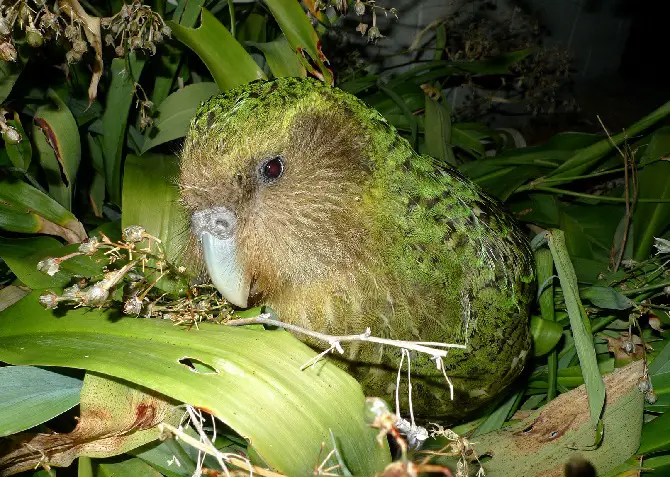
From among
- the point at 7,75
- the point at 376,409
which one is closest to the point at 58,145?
the point at 7,75

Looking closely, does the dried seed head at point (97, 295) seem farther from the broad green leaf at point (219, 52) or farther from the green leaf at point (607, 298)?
the green leaf at point (607, 298)

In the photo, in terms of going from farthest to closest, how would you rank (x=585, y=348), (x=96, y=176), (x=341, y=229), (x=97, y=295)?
(x=96, y=176) → (x=585, y=348) → (x=341, y=229) → (x=97, y=295)

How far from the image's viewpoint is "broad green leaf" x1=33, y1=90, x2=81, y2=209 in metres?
1.02

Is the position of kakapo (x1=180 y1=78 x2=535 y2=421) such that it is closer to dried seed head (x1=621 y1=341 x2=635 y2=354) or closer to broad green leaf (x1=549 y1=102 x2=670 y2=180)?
dried seed head (x1=621 y1=341 x2=635 y2=354)

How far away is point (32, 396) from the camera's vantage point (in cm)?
67

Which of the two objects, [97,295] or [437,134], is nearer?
[97,295]

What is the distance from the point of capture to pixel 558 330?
1.09m

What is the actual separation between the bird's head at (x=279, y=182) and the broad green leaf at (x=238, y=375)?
0.47 feet

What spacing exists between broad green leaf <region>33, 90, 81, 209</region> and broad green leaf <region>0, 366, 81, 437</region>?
0.43 metres

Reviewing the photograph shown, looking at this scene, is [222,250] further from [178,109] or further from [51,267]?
[178,109]

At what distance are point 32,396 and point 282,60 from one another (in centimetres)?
74

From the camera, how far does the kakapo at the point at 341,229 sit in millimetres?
737

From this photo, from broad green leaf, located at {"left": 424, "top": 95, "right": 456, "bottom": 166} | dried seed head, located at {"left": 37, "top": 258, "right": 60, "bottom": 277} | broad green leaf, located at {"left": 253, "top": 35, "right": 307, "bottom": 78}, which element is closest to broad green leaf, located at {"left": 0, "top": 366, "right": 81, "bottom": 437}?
dried seed head, located at {"left": 37, "top": 258, "right": 60, "bottom": 277}

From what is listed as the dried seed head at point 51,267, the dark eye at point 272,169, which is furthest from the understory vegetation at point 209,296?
the dark eye at point 272,169
